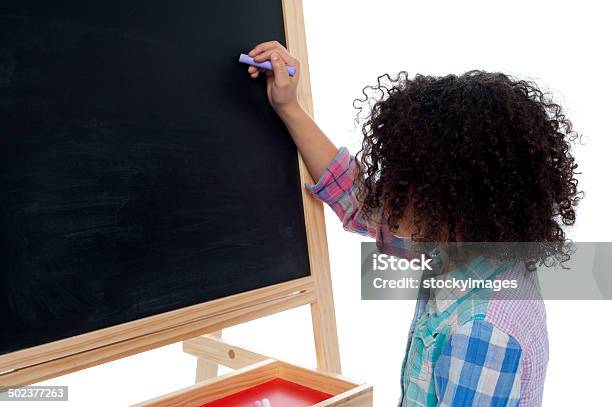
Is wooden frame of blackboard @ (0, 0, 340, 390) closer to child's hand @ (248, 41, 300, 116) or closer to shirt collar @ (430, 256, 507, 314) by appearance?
child's hand @ (248, 41, 300, 116)

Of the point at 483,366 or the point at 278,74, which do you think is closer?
the point at 483,366

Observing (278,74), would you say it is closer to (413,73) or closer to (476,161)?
(476,161)

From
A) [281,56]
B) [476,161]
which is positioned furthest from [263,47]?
[476,161]

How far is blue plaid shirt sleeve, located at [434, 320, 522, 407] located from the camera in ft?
3.69

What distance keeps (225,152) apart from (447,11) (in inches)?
46.2

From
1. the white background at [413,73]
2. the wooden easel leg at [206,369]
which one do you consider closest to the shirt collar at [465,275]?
the wooden easel leg at [206,369]

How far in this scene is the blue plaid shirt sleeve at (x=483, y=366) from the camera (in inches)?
44.3

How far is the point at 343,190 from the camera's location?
155 cm

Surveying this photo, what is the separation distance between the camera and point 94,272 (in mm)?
1183

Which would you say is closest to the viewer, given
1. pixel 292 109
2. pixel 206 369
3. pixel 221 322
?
pixel 221 322

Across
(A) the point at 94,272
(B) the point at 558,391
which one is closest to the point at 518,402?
(A) the point at 94,272

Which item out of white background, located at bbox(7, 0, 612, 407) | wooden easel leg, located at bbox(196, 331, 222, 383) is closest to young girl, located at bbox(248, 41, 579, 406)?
wooden easel leg, located at bbox(196, 331, 222, 383)

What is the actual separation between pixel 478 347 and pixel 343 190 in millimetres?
536

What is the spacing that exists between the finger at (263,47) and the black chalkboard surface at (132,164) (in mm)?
18
